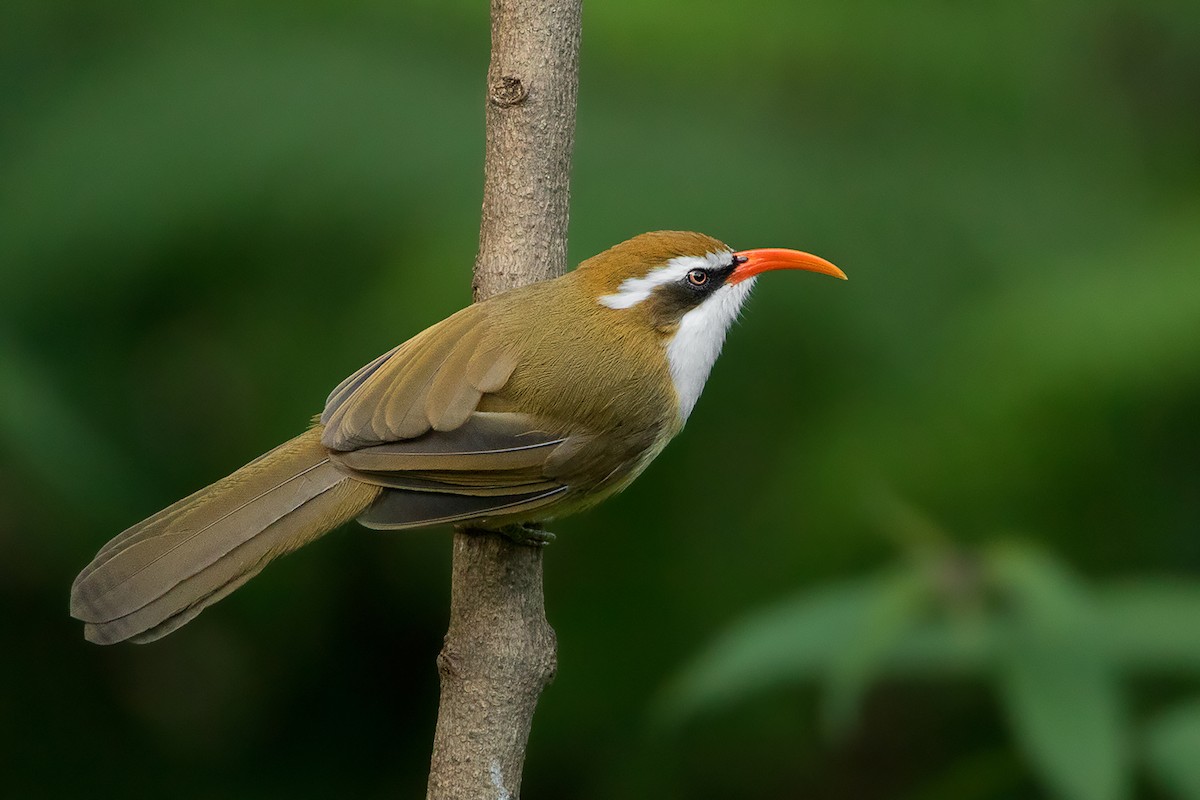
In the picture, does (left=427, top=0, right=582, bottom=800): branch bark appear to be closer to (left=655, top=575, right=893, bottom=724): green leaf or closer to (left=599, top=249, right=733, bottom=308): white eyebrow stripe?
(left=599, top=249, right=733, bottom=308): white eyebrow stripe

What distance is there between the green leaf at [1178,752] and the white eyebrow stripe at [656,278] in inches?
70.6

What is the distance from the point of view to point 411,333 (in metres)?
4.80

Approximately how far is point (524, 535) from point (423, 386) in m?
0.50

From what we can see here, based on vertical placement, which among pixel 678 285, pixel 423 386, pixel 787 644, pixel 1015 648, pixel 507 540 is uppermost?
pixel 678 285

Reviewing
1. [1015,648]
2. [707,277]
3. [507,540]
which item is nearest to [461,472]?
[507,540]

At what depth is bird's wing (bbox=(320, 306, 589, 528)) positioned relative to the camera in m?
3.29

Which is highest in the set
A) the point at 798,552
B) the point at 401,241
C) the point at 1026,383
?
the point at 401,241

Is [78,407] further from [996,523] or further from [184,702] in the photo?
[996,523]

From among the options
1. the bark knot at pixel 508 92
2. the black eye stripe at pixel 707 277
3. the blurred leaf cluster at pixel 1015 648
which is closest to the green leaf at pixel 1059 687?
the blurred leaf cluster at pixel 1015 648

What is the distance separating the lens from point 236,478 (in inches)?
129

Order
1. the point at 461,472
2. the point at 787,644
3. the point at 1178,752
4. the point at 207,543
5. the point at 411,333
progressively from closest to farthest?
the point at 207,543 < the point at 461,472 < the point at 1178,752 < the point at 787,644 < the point at 411,333

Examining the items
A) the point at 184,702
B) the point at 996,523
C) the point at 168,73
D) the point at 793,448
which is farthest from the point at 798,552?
the point at 168,73

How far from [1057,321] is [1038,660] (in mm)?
1991

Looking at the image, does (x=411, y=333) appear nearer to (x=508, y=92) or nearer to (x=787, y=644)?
(x=508, y=92)
